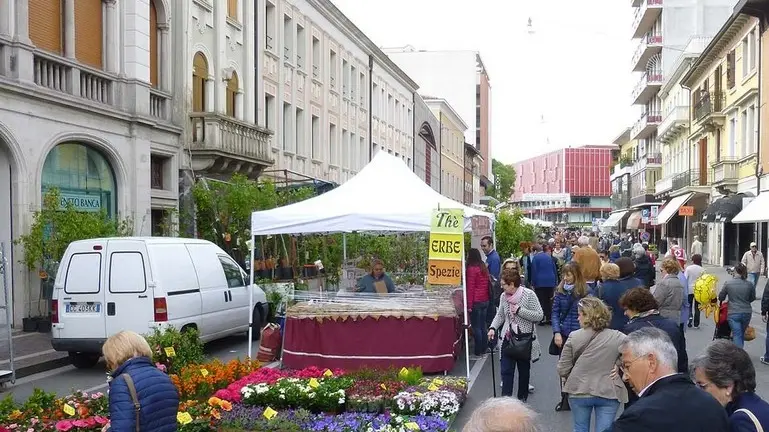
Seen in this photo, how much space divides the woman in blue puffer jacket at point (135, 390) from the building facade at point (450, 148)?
6257 cm

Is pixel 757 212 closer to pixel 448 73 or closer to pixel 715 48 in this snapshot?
pixel 715 48

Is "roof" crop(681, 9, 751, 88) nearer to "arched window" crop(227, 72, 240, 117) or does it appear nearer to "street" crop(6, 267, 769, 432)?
"arched window" crop(227, 72, 240, 117)

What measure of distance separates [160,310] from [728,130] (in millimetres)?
32189

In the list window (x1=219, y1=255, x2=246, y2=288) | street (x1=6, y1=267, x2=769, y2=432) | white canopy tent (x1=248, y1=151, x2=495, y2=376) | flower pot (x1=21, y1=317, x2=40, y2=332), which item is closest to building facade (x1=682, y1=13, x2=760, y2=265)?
street (x1=6, y1=267, x2=769, y2=432)

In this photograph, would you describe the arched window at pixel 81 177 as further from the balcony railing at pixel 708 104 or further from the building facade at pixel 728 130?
the balcony railing at pixel 708 104

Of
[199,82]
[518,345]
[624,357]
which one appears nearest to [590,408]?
[518,345]

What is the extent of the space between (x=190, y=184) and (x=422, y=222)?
12340 millimetres

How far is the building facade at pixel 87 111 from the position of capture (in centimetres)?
1570

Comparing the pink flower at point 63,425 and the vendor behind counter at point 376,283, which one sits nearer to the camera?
the pink flower at point 63,425

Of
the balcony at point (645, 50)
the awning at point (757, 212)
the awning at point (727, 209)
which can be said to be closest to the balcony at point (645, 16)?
the balcony at point (645, 50)

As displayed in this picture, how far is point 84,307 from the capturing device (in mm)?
12219

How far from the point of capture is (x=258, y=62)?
89.6ft

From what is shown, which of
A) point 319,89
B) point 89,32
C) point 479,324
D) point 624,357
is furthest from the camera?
point 319,89

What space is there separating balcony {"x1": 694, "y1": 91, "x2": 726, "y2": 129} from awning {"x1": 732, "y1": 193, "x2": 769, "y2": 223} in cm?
1556
